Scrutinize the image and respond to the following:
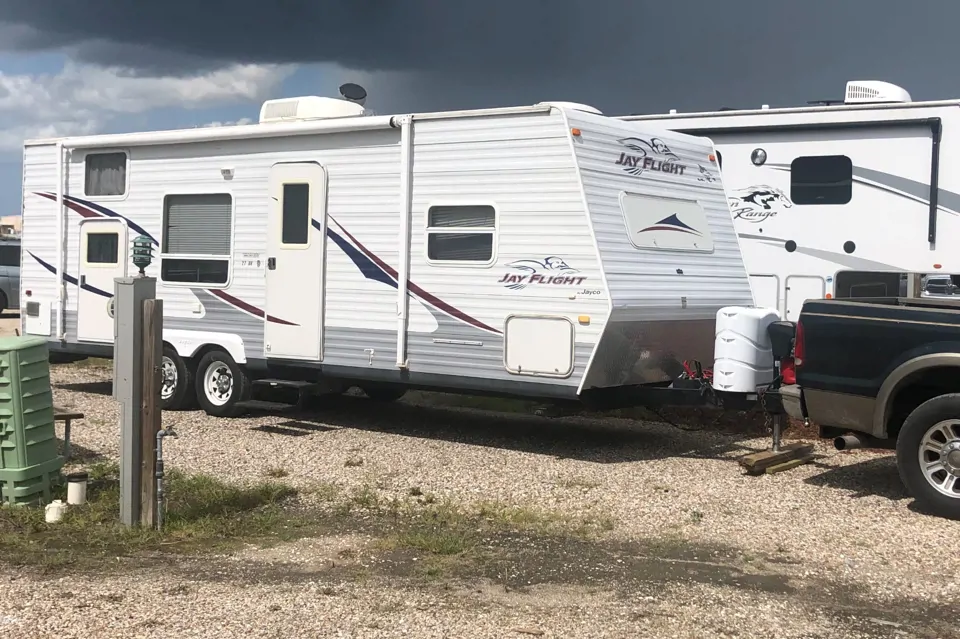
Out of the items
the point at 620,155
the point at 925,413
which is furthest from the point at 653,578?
the point at 620,155

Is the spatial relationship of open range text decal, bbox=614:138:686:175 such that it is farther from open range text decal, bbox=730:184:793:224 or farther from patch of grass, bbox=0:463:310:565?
patch of grass, bbox=0:463:310:565

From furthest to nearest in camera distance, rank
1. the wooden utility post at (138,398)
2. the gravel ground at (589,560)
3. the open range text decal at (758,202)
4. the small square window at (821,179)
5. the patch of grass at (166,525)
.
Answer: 1. the open range text decal at (758,202)
2. the small square window at (821,179)
3. the wooden utility post at (138,398)
4. the patch of grass at (166,525)
5. the gravel ground at (589,560)

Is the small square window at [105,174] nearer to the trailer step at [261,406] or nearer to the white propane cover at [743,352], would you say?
the trailer step at [261,406]

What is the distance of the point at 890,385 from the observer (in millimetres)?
7227

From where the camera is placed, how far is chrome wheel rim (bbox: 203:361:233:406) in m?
10.9

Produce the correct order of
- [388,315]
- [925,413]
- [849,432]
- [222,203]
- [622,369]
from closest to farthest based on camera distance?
[925,413] → [849,432] → [622,369] → [388,315] → [222,203]

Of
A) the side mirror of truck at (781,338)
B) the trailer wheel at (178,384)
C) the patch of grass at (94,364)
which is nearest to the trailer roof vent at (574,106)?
the side mirror of truck at (781,338)

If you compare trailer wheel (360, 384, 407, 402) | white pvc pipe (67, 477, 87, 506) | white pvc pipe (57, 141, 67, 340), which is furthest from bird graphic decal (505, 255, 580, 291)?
white pvc pipe (57, 141, 67, 340)

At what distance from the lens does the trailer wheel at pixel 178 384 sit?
1113 cm

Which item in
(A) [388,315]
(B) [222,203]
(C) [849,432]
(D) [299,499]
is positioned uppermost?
(B) [222,203]

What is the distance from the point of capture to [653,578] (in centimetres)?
551

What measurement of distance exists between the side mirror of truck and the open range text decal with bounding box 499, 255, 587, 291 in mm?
1577

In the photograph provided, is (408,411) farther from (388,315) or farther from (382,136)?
(382,136)

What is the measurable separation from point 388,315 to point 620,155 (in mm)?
2483
